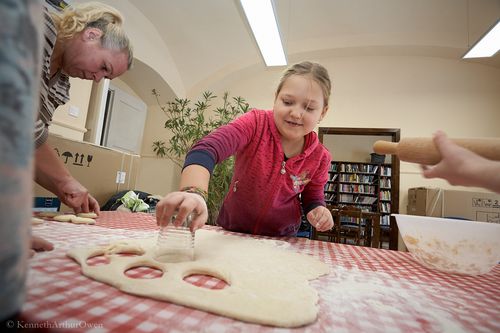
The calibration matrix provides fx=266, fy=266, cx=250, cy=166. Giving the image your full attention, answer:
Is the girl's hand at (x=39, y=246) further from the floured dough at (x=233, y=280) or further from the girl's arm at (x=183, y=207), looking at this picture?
the girl's arm at (x=183, y=207)

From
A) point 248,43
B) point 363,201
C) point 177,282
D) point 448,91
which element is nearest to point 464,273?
point 177,282

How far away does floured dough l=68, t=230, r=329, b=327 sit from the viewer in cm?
35

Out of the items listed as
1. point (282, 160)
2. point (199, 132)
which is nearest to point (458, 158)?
point (282, 160)

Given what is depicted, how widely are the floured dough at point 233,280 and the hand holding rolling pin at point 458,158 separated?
0.91ft

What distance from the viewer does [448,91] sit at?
4234 millimetres

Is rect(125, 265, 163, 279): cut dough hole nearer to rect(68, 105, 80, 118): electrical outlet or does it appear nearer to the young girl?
the young girl

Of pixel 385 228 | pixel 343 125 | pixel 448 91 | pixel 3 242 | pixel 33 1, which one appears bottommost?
pixel 385 228

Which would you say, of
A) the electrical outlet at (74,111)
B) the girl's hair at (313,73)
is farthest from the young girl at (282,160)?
the electrical outlet at (74,111)

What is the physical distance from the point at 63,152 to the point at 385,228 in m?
5.59

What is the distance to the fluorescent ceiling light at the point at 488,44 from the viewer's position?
8.38 ft

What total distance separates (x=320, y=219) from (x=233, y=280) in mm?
658

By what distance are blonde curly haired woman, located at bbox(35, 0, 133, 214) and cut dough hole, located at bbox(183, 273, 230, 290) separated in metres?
0.75

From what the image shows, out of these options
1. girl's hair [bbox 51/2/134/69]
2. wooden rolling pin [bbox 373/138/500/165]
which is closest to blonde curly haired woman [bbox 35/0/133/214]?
girl's hair [bbox 51/2/134/69]

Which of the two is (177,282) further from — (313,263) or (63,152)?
(63,152)
